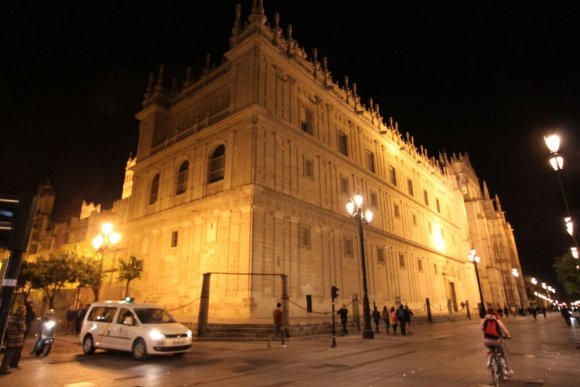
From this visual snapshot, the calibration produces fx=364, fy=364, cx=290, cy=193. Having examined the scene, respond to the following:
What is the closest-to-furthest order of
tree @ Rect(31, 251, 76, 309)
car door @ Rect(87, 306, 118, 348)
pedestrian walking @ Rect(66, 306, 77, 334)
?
car door @ Rect(87, 306, 118, 348) → pedestrian walking @ Rect(66, 306, 77, 334) → tree @ Rect(31, 251, 76, 309)

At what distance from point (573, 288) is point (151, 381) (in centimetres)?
4473

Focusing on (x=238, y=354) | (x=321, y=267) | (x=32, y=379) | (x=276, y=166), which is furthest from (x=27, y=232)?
(x=321, y=267)

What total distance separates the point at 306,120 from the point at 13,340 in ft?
72.3

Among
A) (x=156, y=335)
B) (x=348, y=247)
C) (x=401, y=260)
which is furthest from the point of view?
(x=401, y=260)

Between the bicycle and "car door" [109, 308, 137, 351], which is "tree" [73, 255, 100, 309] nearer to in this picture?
"car door" [109, 308, 137, 351]

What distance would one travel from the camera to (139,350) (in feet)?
34.8

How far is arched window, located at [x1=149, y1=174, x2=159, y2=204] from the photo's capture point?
2871 centimetres

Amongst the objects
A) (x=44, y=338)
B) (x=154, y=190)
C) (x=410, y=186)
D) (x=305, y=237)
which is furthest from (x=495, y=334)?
(x=410, y=186)

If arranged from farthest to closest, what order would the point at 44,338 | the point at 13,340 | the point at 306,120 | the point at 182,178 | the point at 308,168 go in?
1. the point at 306,120
2. the point at 182,178
3. the point at 308,168
4. the point at 44,338
5. the point at 13,340

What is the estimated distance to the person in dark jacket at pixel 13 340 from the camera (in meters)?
8.42

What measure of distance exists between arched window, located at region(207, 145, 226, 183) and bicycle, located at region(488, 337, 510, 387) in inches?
738

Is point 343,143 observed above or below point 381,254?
above

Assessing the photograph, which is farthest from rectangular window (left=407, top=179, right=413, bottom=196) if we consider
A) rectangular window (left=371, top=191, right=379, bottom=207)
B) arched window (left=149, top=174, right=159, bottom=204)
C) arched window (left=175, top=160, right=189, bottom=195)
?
arched window (left=149, top=174, right=159, bottom=204)

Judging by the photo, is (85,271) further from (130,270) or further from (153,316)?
(153,316)
